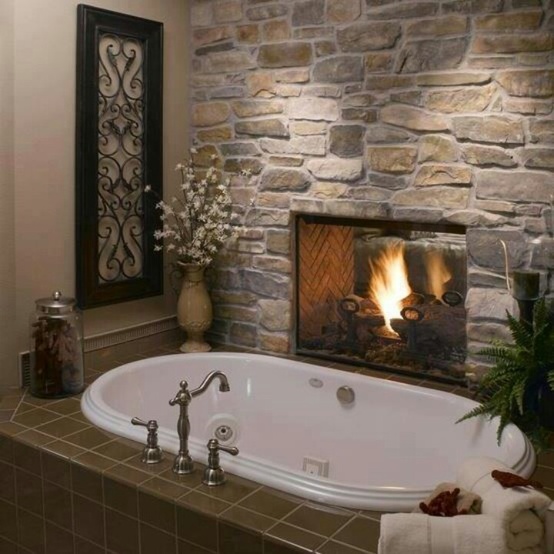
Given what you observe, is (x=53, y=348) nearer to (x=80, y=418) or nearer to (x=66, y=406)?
(x=66, y=406)

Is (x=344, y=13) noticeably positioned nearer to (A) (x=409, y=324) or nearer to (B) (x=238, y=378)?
(A) (x=409, y=324)

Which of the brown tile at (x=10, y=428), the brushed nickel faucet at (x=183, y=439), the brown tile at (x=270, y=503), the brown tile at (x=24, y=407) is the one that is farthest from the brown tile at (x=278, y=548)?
the brown tile at (x=24, y=407)

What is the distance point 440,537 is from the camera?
192cm

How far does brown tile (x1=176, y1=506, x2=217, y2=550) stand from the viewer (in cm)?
225

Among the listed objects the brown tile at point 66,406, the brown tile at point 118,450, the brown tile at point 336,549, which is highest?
the brown tile at point 66,406

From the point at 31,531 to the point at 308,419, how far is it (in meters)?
1.27

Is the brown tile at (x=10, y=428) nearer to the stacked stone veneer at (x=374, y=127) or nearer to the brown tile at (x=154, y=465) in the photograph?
the brown tile at (x=154, y=465)

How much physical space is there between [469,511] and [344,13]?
2338mm

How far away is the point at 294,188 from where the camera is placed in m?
3.78

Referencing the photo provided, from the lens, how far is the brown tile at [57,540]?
269cm

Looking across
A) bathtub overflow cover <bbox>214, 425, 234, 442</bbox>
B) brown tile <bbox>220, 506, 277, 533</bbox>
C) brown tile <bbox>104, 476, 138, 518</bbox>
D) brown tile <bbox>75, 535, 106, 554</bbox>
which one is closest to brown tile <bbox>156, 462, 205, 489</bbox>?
brown tile <bbox>104, 476, 138, 518</bbox>

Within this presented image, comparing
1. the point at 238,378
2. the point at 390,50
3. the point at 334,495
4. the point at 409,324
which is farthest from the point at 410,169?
the point at 334,495

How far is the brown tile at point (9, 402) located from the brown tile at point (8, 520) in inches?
15.7

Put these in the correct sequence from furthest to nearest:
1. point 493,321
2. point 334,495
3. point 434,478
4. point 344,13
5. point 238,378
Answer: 1. point 238,378
2. point 344,13
3. point 493,321
4. point 434,478
5. point 334,495
